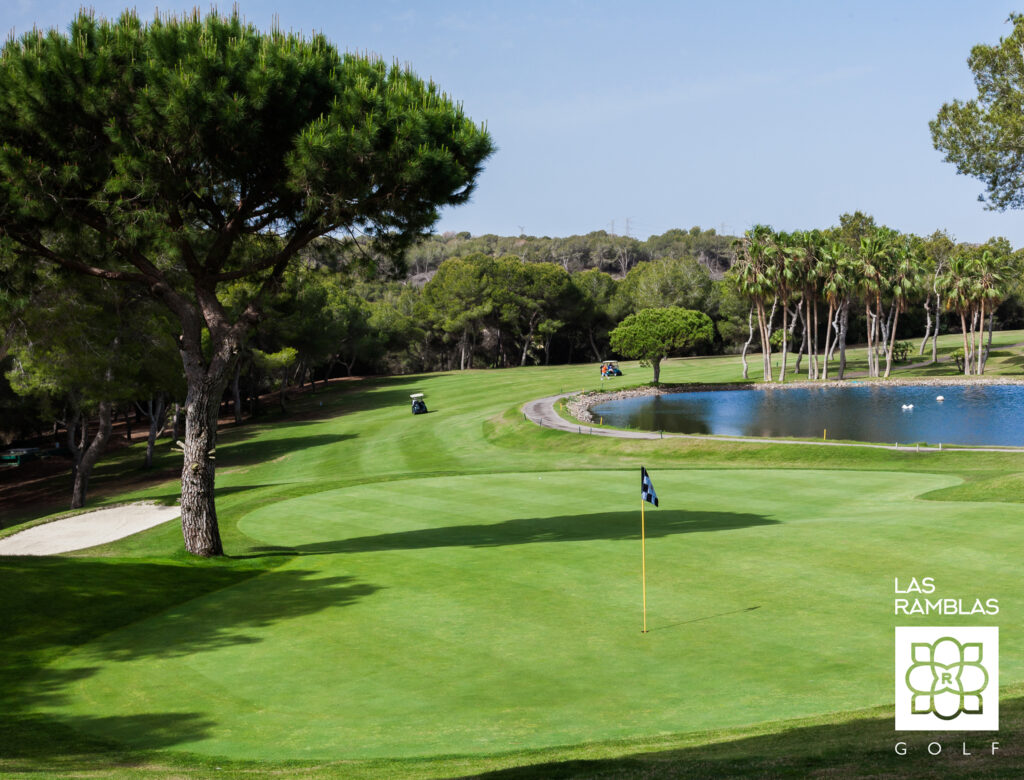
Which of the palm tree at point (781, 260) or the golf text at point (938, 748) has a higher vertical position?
the palm tree at point (781, 260)

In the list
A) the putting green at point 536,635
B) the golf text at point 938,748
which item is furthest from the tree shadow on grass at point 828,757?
the putting green at point 536,635

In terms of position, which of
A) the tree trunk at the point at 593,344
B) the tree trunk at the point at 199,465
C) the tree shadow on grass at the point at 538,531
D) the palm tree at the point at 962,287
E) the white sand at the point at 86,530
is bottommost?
the white sand at the point at 86,530

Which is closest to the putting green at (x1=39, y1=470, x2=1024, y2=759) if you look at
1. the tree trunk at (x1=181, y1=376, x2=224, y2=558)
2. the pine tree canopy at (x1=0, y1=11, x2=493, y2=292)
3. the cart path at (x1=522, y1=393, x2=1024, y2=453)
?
the tree trunk at (x1=181, y1=376, x2=224, y2=558)

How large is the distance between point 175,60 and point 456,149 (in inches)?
240

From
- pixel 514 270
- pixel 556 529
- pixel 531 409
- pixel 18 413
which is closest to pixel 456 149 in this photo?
pixel 556 529

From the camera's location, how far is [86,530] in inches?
1145

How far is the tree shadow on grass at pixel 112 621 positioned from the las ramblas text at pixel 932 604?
28.3ft

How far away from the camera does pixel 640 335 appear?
246 feet

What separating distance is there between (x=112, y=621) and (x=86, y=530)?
54.5 feet

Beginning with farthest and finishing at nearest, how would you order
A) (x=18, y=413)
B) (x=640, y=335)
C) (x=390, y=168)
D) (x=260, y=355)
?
(x=640, y=335) → (x=260, y=355) → (x=18, y=413) → (x=390, y=168)

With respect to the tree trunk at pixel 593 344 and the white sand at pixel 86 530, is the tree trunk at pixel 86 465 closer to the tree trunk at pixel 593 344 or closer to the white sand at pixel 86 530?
the white sand at pixel 86 530

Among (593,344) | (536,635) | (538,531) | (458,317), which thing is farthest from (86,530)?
(593,344)

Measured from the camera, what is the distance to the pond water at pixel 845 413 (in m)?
48.5

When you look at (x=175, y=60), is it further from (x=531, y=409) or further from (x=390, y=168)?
(x=531, y=409)
